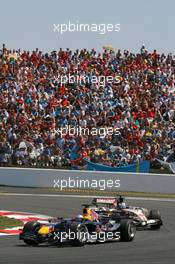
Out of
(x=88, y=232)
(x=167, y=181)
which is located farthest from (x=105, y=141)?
(x=88, y=232)

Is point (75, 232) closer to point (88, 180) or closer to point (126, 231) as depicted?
point (126, 231)

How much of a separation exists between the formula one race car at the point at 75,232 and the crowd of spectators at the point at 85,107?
1289 cm

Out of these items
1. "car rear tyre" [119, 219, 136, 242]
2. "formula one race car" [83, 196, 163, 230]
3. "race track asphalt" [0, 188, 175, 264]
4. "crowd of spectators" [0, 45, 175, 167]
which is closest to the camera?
"race track asphalt" [0, 188, 175, 264]

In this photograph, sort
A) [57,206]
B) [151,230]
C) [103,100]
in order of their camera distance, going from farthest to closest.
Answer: [103,100] < [57,206] < [151,230]

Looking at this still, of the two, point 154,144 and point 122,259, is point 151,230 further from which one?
point 154,144

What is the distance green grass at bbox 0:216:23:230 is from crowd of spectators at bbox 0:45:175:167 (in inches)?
389

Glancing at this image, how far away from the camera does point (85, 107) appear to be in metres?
29.9

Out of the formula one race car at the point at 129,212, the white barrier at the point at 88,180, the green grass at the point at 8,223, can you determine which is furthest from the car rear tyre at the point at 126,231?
the white barrier at the point at 88,180

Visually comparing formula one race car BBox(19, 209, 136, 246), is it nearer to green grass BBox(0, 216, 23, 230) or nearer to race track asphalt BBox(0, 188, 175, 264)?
race track asphalt BBox(0, 188, 175, 264)

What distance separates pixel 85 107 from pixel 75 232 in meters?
16.5

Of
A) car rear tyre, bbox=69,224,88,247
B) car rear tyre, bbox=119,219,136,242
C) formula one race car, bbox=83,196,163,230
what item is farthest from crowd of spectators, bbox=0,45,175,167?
car rear tyre, bbox=69,224,88,247

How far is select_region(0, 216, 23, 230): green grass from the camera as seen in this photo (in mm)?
17266

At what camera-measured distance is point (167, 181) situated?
27.4m

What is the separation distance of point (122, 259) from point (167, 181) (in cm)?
1548
